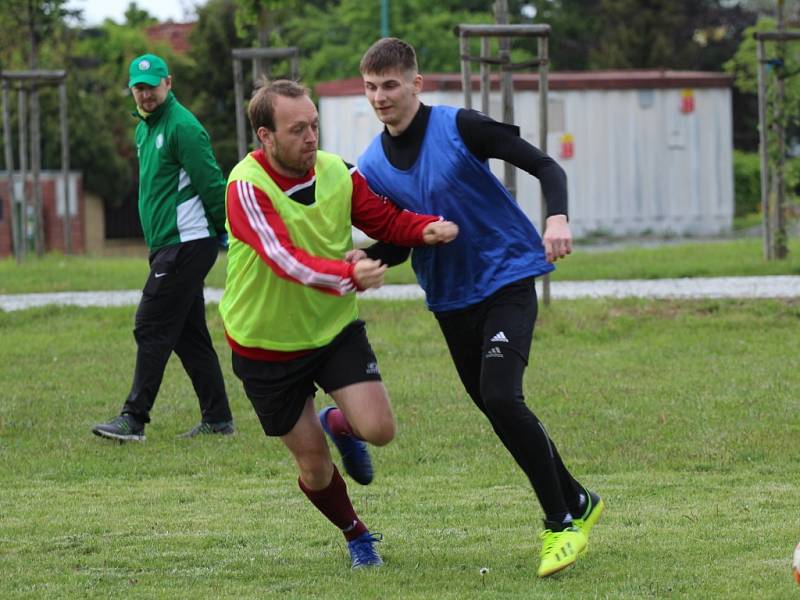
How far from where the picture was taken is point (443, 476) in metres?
8.82

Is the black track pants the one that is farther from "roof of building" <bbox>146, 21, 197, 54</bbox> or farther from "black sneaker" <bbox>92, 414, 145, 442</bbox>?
"roof of building" <bbox>146, 21, 197, 54</bbox>

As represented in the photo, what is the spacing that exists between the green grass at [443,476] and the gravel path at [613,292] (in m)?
0.89

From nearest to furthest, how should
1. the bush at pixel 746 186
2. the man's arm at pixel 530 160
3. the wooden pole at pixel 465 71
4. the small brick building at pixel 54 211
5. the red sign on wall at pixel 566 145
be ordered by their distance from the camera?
1. the man's arm at pixel 530 160
2. the wooden pole at pixel 465 71
3. the red sign on wall at pixel 566 145
4. the small brick building at pixel 54 211
5. the bush at pixel 746 186

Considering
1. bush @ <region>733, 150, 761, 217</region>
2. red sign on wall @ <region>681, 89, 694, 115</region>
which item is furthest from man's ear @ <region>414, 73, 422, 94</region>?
bush @ <region>733, 150, 761, 217</region>

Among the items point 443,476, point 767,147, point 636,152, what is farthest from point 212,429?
point 636,152

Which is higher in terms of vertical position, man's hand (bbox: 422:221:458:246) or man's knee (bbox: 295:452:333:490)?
man's hand (bbox: 422:221:458:246)

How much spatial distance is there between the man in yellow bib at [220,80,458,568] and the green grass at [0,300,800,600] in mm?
599

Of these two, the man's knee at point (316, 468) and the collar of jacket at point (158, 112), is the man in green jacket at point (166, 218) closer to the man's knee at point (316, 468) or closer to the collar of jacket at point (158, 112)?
the collar of jacket at point (158, 112)

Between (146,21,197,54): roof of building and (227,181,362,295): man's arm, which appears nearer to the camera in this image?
(227,181,362,295): man's arm

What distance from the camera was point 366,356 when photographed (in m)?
6.31

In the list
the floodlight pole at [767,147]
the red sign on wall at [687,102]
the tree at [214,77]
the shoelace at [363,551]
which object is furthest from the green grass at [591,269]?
the tree at [214,77]

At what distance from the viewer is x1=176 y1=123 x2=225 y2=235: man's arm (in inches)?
377

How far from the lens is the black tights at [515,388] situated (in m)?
6.20

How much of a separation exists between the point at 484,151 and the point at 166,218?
3.85 meters
